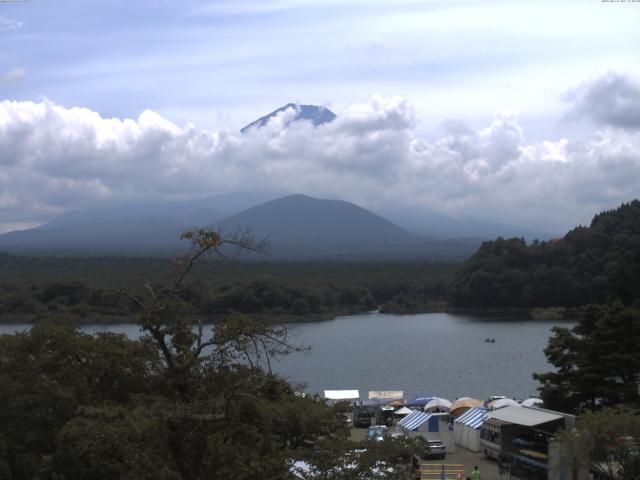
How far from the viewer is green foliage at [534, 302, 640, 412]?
1547 cm

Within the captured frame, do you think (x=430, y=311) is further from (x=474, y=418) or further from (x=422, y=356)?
(x=474, y=418)

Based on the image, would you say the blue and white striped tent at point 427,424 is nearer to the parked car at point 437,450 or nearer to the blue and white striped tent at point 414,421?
the blue and white striped tent at point 414,421

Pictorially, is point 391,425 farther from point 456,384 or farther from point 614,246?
point 614,246

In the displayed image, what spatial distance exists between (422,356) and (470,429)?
2081 centimetres

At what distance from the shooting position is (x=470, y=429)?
53.1ft

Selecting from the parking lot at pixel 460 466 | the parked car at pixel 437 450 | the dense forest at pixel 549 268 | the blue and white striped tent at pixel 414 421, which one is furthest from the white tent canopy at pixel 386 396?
the dense forest at pixel 549 268

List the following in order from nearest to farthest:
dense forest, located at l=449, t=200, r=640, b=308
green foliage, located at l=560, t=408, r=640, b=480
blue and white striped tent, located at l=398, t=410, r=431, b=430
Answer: green foliage, located at l=560, t=408, r=640, b=480, blue and white striped tent, located at l=398, t=410, r=431, b=430, dense forest, located at l=449, t=200, r=640, b=308

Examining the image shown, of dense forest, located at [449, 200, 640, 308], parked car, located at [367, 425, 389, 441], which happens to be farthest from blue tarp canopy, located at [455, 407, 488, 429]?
dense forest, located at [449, 200, 640, 308]

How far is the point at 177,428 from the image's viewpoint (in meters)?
6.15

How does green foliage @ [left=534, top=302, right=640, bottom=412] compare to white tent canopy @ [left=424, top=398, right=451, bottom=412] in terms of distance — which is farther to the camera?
white tent canopy @ [left=424, top=398, right=451, bottom=412]

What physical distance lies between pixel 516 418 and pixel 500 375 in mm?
18153

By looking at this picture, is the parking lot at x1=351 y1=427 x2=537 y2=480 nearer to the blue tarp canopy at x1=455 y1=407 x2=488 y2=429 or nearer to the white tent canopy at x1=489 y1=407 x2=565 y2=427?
the blue tarp canopy at x1=455 y1=407 x2=488 y2=429

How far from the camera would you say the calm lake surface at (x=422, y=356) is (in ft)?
96.4

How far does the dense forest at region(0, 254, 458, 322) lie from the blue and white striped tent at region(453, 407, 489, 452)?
2133 cm
